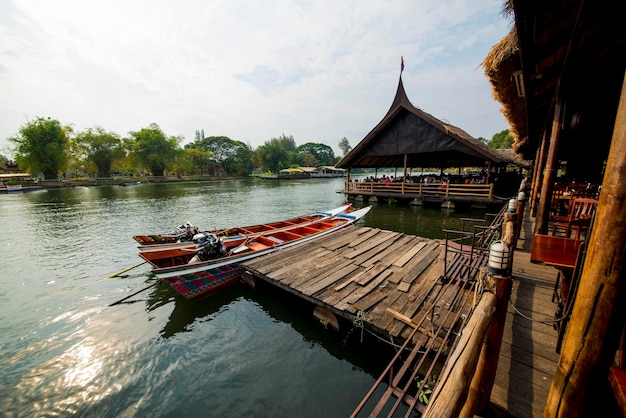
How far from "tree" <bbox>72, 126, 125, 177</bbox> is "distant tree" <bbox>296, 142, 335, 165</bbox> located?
2435 inches

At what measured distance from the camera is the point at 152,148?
183 feet

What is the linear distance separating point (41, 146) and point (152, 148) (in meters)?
17.4

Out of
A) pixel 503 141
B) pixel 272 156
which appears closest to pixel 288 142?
pixel 272 156

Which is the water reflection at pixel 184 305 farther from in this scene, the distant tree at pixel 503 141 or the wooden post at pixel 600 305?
the distant tree at pixel 503 141

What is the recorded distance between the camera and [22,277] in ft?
26.1

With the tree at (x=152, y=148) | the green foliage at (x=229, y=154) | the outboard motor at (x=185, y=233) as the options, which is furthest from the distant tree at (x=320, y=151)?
the outboard motor at (x=185, y=233)

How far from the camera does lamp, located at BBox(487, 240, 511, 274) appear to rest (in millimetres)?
1877

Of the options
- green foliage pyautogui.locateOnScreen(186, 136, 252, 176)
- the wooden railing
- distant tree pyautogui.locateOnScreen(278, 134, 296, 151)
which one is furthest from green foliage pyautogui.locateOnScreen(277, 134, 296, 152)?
the wooden railing

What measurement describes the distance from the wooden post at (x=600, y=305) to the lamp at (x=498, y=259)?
552 mm

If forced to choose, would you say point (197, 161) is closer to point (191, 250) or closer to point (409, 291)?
point (191, 250)

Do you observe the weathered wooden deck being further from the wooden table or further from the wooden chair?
the wooden chair

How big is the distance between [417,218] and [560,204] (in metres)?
7.01

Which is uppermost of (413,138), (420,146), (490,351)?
(413,138)

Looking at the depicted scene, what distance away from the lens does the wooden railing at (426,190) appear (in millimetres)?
15377
